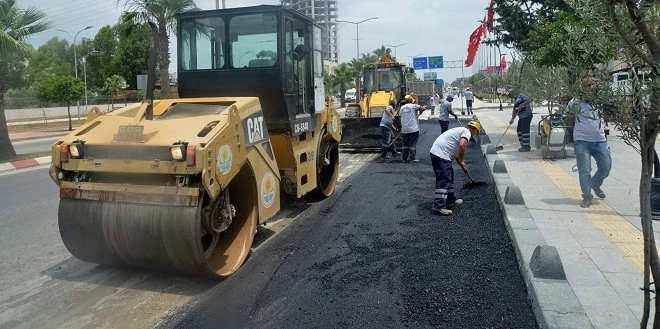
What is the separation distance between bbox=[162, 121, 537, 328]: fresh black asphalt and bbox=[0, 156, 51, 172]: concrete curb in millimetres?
10792

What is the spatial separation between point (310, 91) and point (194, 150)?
11.1 feet

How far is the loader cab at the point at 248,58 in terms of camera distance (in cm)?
668

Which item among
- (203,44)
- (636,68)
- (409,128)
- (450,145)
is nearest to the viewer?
(636,68)

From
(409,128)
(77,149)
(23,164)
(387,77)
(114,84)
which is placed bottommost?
(23,164)

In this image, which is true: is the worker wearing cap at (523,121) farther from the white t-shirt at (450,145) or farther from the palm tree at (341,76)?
the palm tree at (341,76)

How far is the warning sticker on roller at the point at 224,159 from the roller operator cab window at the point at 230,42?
6.92 feet

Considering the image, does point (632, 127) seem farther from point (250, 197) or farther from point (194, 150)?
point (250, 197)

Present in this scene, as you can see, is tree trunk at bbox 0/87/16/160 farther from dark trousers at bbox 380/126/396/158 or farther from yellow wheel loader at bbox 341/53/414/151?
dark trousers at bbox 380/126/396/158

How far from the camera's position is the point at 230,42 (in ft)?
22.5

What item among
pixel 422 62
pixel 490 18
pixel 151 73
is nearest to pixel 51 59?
pixel 422 62

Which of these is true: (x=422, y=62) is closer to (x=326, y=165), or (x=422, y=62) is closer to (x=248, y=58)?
(x=326, y=165)

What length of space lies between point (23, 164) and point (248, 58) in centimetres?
1143

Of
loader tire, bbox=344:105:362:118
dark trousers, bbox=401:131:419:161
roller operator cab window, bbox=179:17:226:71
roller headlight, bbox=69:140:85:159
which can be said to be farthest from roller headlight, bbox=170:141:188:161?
loader tire, bbox=344:105:362:118

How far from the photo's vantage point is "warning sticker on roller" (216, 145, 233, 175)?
15.6 feet
